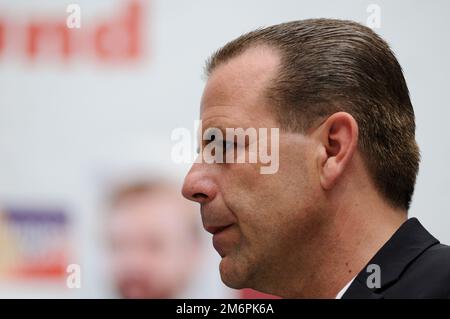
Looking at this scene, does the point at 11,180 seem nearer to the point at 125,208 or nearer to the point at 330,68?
the point at 125,208

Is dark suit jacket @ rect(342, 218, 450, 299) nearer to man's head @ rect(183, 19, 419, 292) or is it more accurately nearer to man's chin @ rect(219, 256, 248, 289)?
man's head @ rect(183, 19, 419, 292)

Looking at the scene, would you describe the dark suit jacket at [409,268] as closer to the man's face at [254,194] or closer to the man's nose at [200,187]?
the man's face at [254,194]

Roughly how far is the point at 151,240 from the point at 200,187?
1334 millimetres

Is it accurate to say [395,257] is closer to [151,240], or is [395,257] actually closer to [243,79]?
[243,79]

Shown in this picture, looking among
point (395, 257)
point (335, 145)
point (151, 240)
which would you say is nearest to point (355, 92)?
point (335, 145)

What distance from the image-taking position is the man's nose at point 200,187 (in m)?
1.33

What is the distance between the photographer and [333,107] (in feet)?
4.28

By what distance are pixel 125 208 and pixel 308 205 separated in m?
1.47

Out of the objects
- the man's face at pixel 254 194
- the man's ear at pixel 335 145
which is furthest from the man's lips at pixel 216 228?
the man's ear at pixel 335 145

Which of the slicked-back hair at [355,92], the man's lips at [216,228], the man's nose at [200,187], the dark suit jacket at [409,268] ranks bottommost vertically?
the dark suit jacket at [409,268]

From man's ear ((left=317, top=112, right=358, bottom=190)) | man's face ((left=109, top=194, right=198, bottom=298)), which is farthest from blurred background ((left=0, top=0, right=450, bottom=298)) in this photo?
man's ear ((left=317, top=112, right=358, bottom=190))

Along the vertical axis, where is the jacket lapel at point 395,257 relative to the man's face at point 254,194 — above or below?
below

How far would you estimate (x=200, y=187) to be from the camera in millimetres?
1336
